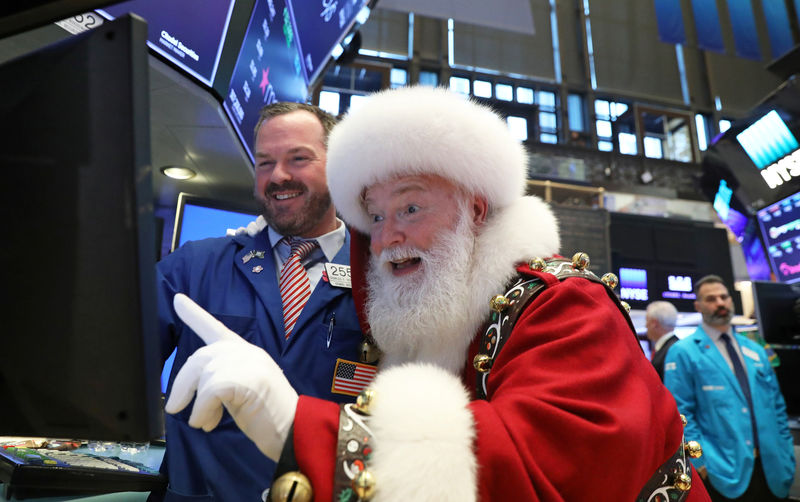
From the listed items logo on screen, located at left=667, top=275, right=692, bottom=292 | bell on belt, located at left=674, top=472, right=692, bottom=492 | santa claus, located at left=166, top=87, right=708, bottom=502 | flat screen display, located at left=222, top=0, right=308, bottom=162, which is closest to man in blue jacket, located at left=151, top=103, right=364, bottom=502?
santa claus, located at left=166, top=87, right=708, bottom=502

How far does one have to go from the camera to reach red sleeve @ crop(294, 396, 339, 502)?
80cm

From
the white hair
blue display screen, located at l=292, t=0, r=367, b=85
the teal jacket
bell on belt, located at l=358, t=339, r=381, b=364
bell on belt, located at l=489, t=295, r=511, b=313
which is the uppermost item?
blue display screen, located at l=292, t=0, r=367, b=85

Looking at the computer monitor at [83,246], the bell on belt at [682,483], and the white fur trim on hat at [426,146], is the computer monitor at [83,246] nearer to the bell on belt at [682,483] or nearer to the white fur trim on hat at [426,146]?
the white fur trim on hat at [426,146]

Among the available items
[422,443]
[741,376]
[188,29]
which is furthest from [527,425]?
[741,376]

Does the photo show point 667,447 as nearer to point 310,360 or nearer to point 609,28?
point 310,360

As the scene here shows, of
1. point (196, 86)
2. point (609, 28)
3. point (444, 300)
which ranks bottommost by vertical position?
point (444, 300)

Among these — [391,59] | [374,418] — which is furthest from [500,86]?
[374,418]

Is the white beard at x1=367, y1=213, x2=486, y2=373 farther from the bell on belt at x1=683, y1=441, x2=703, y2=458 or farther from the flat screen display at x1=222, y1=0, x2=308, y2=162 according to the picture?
the flat screen display at x1=222, y1=0, x2=308, y2=162

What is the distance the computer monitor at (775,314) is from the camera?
4254 millimetres

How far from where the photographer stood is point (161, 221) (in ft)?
9.80

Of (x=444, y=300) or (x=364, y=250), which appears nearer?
(x=444, y=300)

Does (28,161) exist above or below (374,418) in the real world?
above

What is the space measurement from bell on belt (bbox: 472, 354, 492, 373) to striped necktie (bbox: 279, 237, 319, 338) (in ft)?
1.92

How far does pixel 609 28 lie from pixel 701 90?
323cm
